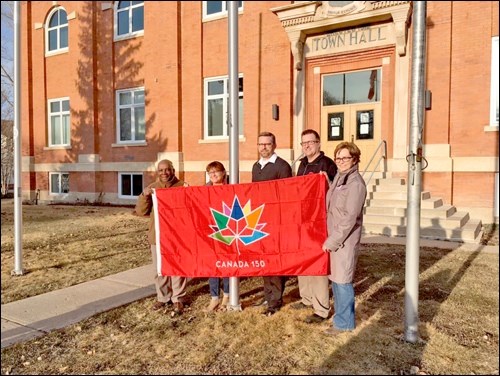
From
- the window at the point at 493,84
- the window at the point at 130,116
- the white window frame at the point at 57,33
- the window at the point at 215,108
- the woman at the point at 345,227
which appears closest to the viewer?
the woman at the point at 345,227

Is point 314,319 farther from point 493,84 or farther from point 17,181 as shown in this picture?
point 493,84

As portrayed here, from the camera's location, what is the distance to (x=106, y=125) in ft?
56.7

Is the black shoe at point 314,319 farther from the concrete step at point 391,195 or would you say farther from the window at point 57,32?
the window at point 57,32

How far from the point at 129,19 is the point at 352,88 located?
976cm

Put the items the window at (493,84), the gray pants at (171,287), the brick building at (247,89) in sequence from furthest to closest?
the brick building at (247,89) < the window at (493,84) < the gray pants at (171,287)

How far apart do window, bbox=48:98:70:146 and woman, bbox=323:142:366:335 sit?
1743 cm

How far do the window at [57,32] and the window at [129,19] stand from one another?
2.89 metres

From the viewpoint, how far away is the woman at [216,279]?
4539mm

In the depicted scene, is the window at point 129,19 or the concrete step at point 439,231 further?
the window at point 129,19

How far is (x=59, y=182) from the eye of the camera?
18.7m

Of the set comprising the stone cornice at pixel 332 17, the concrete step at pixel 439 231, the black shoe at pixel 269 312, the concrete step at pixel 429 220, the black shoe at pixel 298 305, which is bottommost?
the black shoe at pixel 298 305

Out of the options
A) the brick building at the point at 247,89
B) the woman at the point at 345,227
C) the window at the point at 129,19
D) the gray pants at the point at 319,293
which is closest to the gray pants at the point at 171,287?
the gray pants at the point at 319,293

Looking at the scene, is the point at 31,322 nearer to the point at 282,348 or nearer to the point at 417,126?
the point at 282,348

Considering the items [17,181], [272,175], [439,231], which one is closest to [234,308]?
[272,175]
